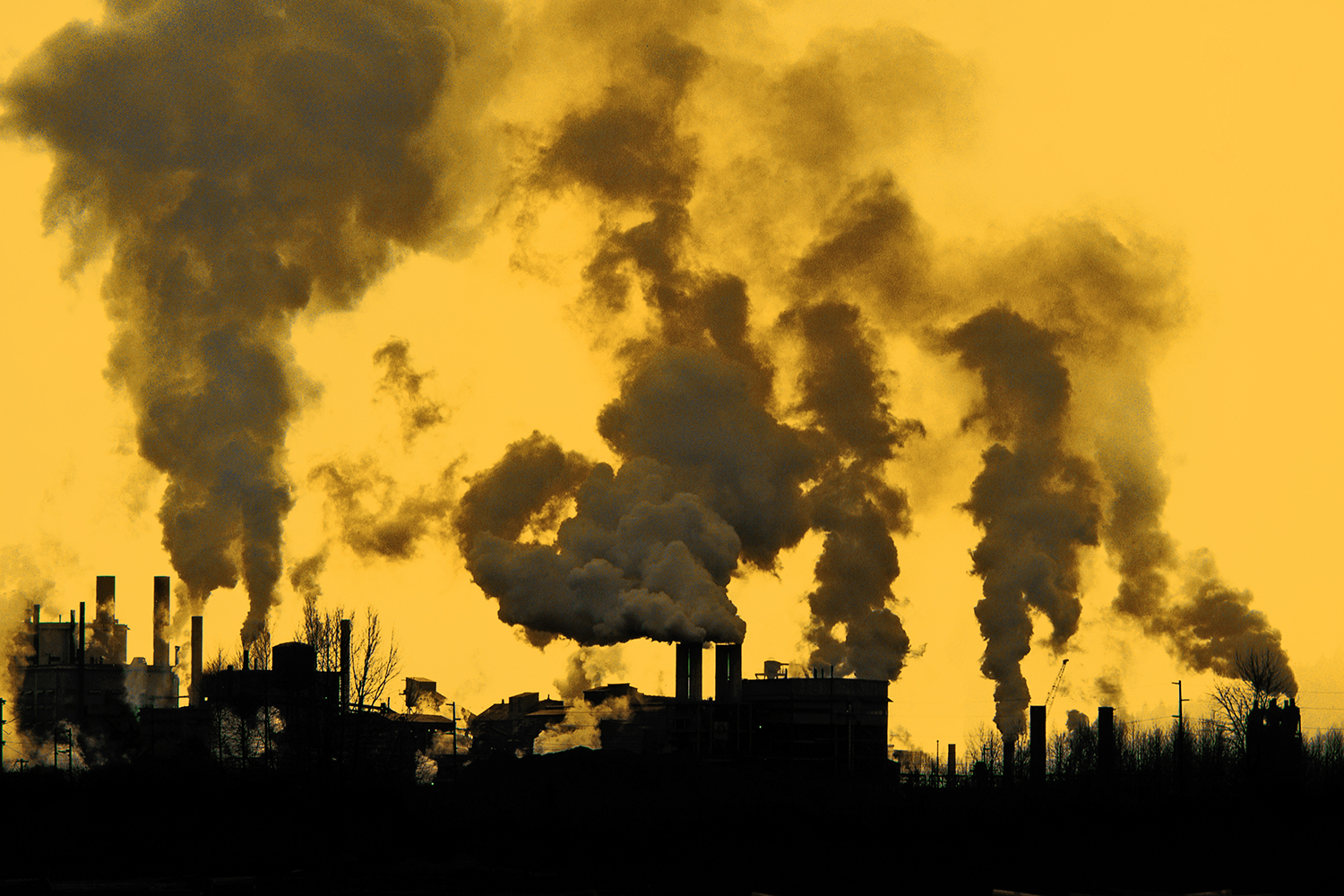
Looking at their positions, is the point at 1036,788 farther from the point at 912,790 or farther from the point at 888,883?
the point at 888,883

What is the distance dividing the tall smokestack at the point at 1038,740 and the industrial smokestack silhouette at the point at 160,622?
4310cm

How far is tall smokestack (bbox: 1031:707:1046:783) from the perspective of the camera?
74.8 meters

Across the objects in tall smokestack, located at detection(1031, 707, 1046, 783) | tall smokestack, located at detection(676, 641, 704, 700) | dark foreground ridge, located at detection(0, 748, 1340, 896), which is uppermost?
tall smokestack, located at detection(676, 641, 704, 700)

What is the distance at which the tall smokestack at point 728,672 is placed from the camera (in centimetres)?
8019

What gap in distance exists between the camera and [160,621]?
281 feet

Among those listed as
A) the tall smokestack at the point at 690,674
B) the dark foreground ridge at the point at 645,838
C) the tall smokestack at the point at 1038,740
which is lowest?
Result: the dark foreground ridge at the point at 645,838

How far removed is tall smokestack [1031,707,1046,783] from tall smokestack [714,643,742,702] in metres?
13.8

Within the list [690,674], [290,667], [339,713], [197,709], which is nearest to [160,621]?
[197,709]

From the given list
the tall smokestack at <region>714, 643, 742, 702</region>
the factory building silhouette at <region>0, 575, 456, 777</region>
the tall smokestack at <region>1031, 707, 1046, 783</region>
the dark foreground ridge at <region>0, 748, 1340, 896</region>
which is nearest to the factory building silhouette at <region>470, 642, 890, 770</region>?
the tall smokestack at <region>714, 643, 742, 702</region>

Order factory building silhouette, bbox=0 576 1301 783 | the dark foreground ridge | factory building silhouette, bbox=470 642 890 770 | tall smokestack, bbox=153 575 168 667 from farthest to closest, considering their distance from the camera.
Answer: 1. tall smokestack, bbox=153 575 168 667
2. factory building silhouette, bbox=470 642 890 770
3. factory building silhouette, bbox=0 576 1301 783
4. the dark foreground ridge

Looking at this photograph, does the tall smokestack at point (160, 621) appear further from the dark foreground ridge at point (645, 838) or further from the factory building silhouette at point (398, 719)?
the dark foreground ridge at point (645, 838)

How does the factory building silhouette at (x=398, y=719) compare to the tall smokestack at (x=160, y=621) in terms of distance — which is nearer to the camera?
the factory building silhouette at (x=398, y=719)

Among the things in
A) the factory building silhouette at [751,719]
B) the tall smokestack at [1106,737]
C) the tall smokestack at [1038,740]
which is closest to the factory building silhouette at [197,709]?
the factory building silhouette at [751,719]

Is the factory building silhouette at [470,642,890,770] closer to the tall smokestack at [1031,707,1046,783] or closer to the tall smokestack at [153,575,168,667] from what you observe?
the tall smokestack at [1031,707,1046,783]
